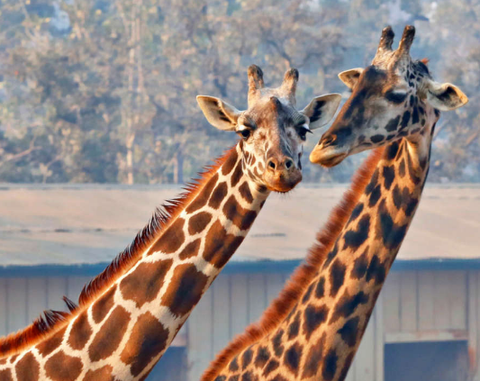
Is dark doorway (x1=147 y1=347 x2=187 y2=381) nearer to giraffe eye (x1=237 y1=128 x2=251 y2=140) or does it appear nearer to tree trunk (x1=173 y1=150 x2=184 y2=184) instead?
giraffe eye (x1=237 y1=128 x2=251 y2=140)

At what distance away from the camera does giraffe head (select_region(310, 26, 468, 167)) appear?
513 cm

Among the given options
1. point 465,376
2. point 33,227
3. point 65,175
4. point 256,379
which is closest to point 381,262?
point 256,379

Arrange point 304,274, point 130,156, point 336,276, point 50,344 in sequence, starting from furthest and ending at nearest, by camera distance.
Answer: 1. point 130,156
2. point 304,274
3. point 336,276
4. point 50,344

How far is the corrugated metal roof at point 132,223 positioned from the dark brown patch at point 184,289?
319 inches

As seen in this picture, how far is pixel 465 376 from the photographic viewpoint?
15.9m

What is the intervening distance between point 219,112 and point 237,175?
43 cm

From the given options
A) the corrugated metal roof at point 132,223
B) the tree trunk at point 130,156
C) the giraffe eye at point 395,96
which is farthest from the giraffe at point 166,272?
the tree trunk at point 130,156

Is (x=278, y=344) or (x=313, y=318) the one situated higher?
(x=313, y=318)

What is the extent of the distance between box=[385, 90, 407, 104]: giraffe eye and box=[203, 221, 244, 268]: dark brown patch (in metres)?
1.29

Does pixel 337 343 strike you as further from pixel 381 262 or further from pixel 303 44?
pixel 303 44

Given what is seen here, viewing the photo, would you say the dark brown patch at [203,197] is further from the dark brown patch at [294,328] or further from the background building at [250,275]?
the background building at [250,275]

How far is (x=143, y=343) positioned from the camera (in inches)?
191

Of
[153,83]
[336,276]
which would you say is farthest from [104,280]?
[153,83]

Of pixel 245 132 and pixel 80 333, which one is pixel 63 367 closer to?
pixel 80 333
